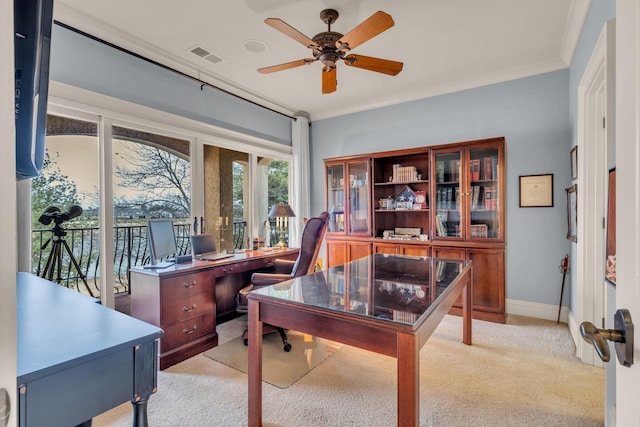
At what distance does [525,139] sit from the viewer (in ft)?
11.4

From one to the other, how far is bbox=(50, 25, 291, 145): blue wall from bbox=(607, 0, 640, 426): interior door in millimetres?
3310

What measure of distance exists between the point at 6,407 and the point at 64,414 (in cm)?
59

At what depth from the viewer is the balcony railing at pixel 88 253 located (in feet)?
8.30

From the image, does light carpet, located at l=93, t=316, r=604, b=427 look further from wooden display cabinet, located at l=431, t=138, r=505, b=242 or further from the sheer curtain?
the sheer curtain

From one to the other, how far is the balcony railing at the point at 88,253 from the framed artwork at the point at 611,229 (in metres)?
3.56

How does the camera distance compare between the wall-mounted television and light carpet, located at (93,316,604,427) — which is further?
light carpet, located at (93,316,604,427)

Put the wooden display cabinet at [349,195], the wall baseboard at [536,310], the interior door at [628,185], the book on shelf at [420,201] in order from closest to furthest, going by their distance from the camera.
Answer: the interior door at [628,185] < the wall baseboard at [536,310] < the book on shelf at [420,201] < the wooden display cabinet at [349,195]

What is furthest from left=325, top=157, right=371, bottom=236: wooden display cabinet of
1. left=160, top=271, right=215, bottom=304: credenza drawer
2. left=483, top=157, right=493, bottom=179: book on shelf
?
left=160, top=271, right=215, bottom=304: credenza drawer

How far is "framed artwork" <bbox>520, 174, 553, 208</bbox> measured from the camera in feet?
10.9

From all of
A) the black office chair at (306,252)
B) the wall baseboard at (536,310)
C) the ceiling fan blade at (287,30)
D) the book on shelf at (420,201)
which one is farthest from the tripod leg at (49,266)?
the wall baseboard at (536,310)

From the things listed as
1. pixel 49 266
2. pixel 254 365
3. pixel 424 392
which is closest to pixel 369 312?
pixel 254 365

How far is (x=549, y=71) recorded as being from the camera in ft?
10.9

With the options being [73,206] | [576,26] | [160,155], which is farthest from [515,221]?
[73,206]

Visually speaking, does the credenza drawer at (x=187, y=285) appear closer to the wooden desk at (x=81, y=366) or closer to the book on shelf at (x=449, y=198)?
the wooden desk at (x=81, y=366)
